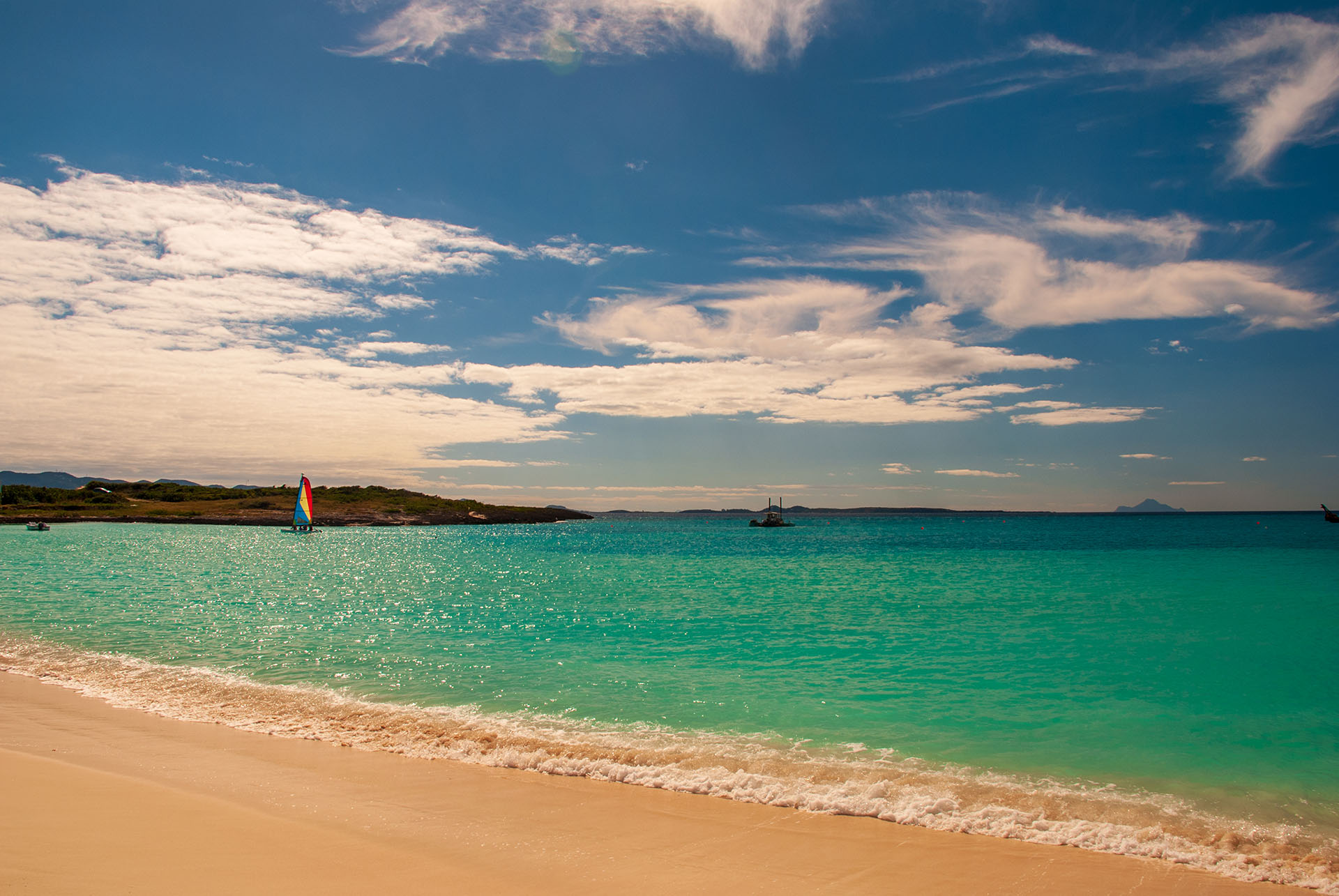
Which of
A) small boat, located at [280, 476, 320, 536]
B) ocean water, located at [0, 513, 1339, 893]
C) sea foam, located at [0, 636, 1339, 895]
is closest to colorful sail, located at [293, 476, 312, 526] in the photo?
small boat, located at [280, 476, 320, 536]

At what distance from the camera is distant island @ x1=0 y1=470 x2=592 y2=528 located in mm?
134500

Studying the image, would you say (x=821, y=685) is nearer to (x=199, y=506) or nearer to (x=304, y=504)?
(x=304, y=504)

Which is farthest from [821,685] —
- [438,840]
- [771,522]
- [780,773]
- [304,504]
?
[771,522]

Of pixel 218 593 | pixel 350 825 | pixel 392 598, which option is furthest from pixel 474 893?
pixel 218 593

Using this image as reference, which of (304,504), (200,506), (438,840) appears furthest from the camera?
(200,506)

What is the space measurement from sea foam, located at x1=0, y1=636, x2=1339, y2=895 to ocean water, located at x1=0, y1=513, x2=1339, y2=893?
0.05m

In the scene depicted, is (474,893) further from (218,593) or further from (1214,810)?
(218,593)

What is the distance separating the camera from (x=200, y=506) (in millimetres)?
151125

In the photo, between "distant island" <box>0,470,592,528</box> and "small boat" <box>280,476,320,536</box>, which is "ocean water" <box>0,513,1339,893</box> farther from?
"distant island" <box>0,470,592,528</box>

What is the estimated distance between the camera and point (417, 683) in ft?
53.3

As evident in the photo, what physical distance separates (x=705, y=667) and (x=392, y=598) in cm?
2261

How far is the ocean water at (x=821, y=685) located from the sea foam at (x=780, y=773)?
0.18ft

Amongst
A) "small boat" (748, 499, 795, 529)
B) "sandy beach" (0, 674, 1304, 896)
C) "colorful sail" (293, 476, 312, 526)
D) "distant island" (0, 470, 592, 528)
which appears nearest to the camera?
"sandy beach" (0, 674, 1304, 896)

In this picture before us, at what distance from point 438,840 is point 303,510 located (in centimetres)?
11974
